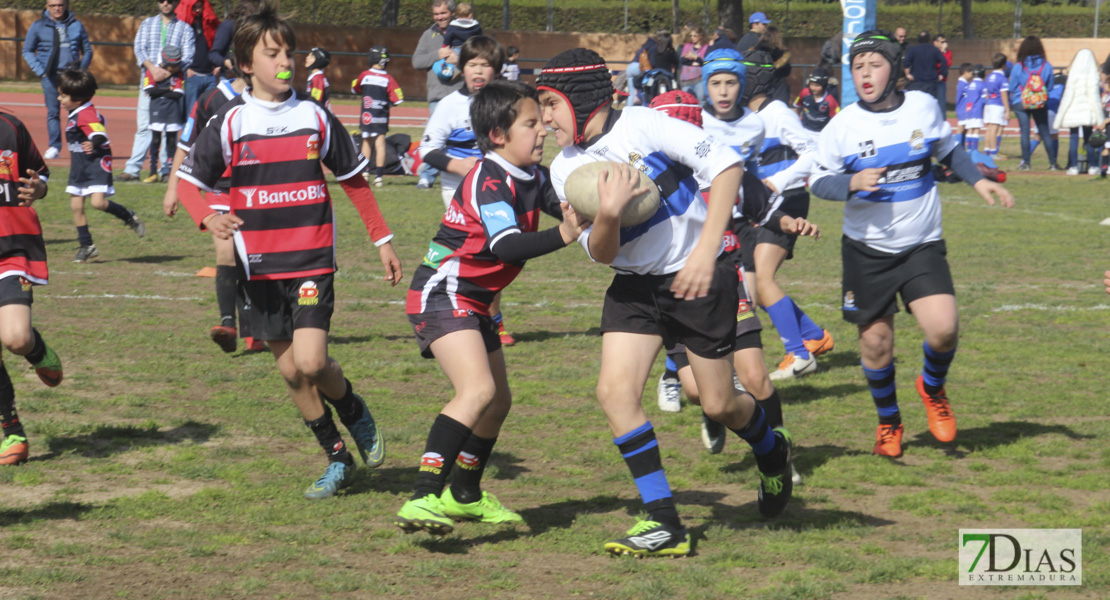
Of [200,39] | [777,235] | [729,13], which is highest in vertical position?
[729,13]

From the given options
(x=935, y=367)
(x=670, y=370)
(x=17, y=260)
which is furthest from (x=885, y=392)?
(x=17, y=260)

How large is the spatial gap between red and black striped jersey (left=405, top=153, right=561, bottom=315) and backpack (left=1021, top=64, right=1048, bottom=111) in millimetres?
19605

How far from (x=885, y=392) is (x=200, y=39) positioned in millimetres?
13737

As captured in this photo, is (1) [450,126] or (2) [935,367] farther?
(1) [450,126]

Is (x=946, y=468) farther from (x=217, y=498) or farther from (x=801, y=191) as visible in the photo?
(x=217, y=498)

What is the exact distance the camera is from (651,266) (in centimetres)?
483

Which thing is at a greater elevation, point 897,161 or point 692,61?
point 692,61

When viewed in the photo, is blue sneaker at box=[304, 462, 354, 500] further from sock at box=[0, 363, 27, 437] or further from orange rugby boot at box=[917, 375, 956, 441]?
orange rugby boot at box=[917, 375, 956, 441]

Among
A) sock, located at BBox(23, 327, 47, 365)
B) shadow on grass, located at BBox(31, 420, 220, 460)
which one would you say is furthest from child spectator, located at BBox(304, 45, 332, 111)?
sock, located at BBox(23, 327, 47, 365)

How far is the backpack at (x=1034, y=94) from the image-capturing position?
22.0 metres

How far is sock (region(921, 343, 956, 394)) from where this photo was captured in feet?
21.4

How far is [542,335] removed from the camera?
9.66 metres

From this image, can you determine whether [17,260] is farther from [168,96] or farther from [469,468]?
[168,96]

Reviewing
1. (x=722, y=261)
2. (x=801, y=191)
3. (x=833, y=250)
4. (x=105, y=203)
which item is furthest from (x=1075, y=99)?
(x=722, y=261)
